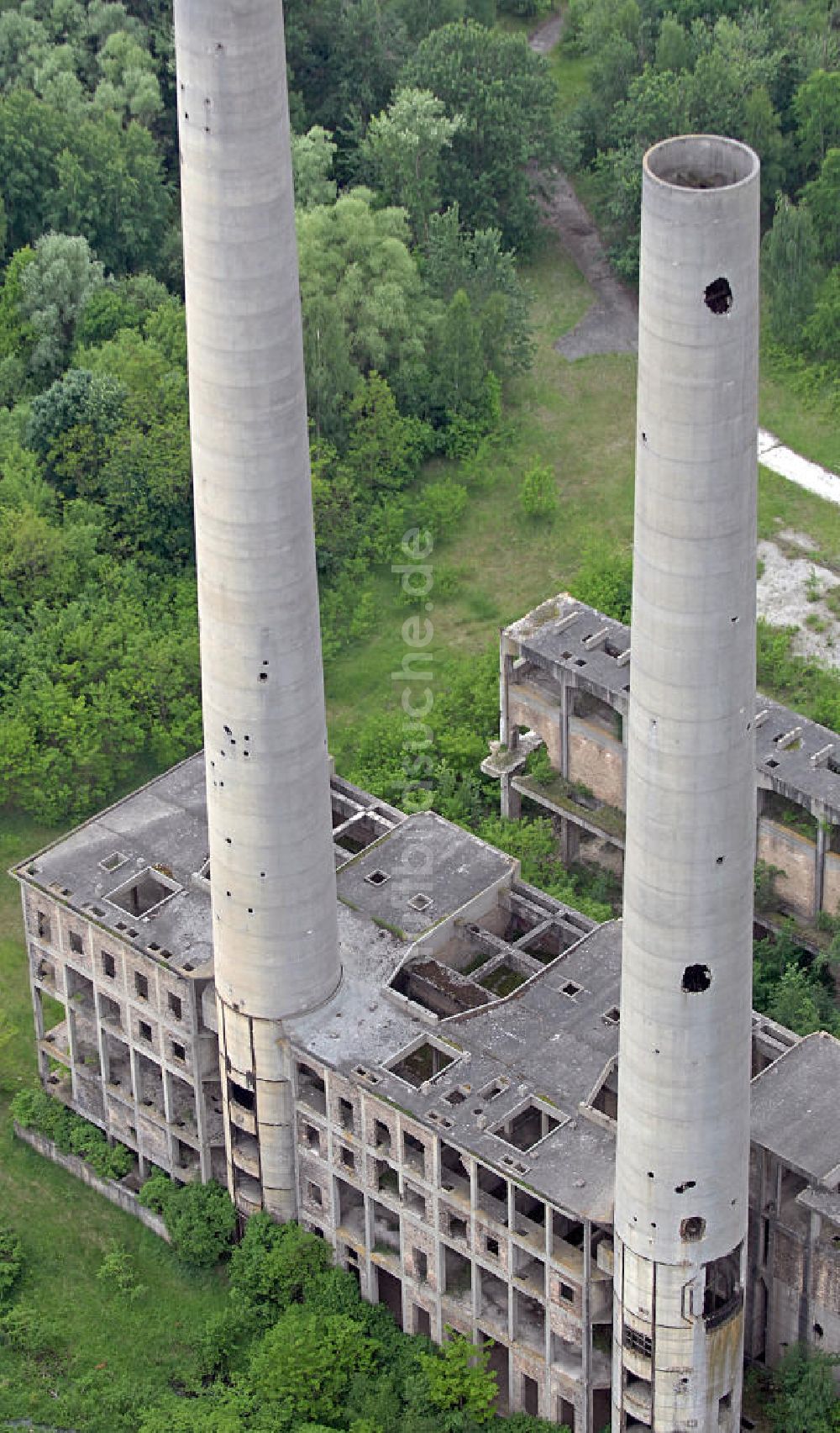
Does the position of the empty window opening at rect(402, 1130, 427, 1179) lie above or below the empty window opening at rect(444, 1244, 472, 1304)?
above

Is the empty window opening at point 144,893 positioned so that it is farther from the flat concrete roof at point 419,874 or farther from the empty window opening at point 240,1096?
the empty window opening at point 240,1096

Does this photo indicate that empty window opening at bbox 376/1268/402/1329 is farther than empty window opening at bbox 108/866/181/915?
No

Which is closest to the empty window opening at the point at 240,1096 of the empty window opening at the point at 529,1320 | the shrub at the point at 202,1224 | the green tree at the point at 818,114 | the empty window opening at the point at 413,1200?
the shrub at the point at 202,1224

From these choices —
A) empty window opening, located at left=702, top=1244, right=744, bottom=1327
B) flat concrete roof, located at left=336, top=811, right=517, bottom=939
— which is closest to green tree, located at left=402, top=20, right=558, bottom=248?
flat concrete roof, located at left=336, top=811, right=517, bottom=939

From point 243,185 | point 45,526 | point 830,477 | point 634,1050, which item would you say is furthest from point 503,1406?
point 830,477

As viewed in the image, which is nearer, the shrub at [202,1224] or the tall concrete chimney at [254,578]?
the tall concrete chimney at [254,578]

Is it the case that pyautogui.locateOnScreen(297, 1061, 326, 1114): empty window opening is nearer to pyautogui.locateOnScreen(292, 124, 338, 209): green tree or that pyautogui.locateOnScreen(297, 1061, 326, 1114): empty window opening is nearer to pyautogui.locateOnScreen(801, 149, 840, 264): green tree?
pyautogui.locateOnScreen(292, 124, 338, 209): green tree

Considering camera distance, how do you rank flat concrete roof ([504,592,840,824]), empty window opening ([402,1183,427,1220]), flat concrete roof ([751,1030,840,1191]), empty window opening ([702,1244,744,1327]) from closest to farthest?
empty window opening ([702,1244,744,1327]), flat concrete roof ([751,1030,840,1191]), empty window opening ([402,1183,427,1220]), flat concrete roof ([504,592,840,824])
